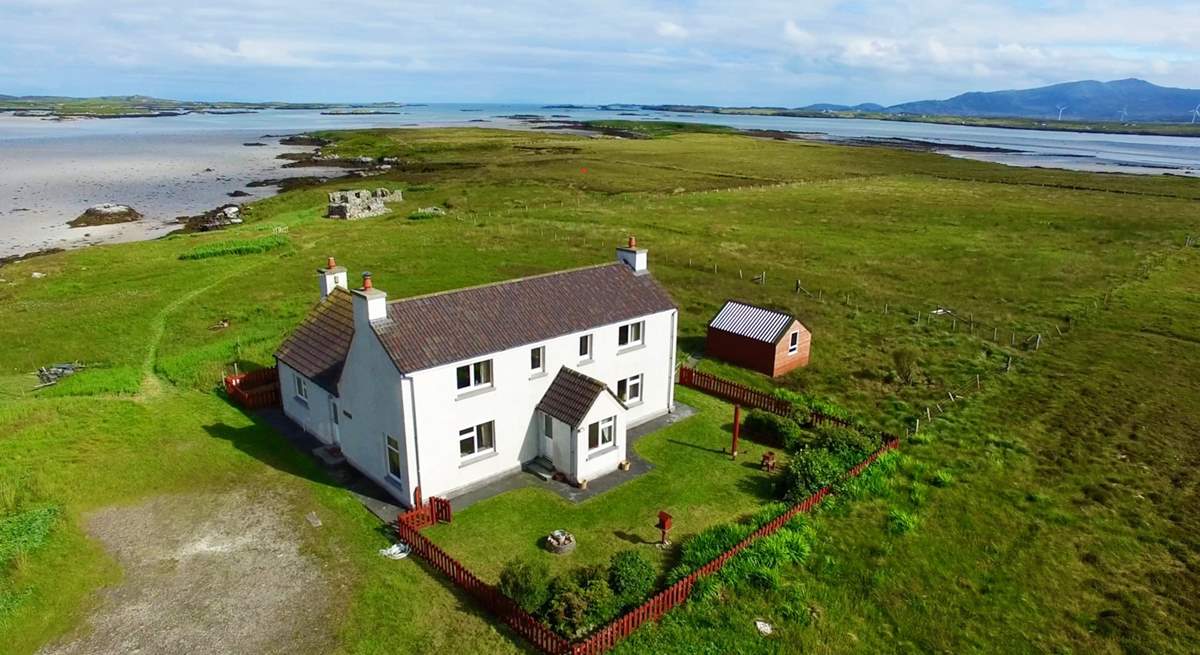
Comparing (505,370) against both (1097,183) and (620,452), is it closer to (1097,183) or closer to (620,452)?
(620,452)

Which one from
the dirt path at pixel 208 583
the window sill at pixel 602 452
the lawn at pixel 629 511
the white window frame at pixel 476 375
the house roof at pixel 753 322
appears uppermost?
the white window frame at pixel 476 375

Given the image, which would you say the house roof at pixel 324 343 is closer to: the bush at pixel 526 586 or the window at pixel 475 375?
the window at pixel 475 375

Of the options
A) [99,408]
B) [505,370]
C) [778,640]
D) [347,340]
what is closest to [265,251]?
[99,408]

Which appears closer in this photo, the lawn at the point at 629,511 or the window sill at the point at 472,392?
the lawn at the point at 629,511

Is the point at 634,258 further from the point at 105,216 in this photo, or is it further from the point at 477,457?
the point at 105,216

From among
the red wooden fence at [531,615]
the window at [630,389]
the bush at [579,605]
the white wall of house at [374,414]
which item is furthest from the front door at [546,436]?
the bush at [579,605]

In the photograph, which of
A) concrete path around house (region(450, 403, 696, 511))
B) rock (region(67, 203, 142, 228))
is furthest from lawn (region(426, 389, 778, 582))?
rock (region(67, 203, 142, 228))

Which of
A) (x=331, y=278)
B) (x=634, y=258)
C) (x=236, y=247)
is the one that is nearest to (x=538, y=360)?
(x=634, y=258)
